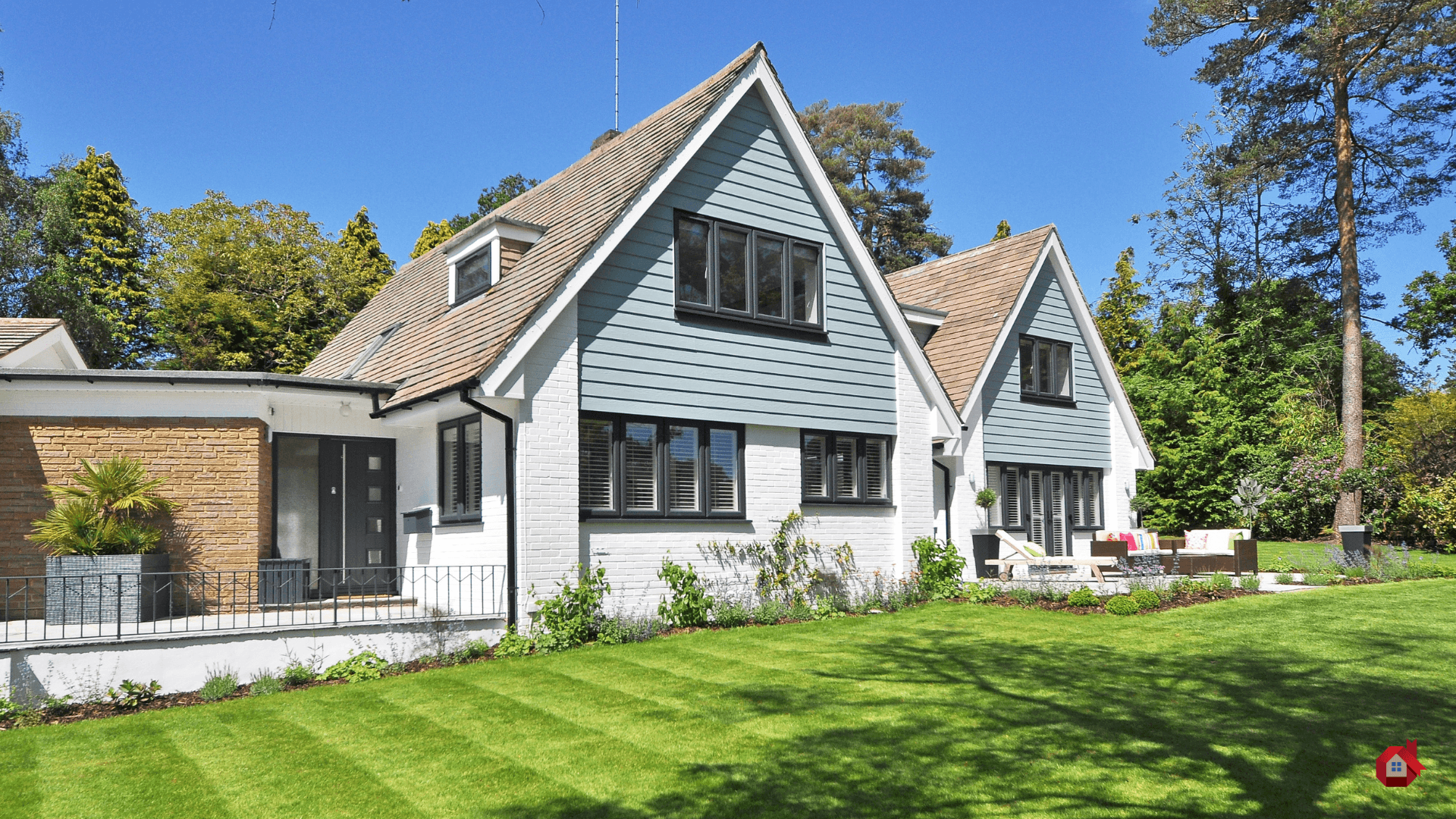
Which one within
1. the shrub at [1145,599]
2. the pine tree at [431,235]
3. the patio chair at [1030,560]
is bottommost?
the shrub at [1145,599]

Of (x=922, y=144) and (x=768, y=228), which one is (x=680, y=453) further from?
(x=922, y=144)

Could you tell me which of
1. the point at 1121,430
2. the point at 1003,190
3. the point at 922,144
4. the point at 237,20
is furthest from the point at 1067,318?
the point at 922,144

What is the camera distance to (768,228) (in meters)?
15.0

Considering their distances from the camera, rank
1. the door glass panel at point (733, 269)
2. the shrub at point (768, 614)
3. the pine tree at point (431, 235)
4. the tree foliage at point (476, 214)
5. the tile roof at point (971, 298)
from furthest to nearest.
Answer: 1. the tree foliage at point (476, 214)
2. the pine tree at point (431, 235)
3. the tile roof at point (971, 298)
4. the door glass panel at point (733, 269)
5. the shrub at point (768, 614)

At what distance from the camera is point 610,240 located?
12773 mm

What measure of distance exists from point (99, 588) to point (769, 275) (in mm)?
9802

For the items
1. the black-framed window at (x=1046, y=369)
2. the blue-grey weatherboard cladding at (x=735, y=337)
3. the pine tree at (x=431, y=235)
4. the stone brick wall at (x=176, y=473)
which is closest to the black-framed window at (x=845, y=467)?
the blue-grey weatherboard cladding at (x=735, y=337)

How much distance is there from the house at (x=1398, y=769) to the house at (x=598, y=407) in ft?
28.6

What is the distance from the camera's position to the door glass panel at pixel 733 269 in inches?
569

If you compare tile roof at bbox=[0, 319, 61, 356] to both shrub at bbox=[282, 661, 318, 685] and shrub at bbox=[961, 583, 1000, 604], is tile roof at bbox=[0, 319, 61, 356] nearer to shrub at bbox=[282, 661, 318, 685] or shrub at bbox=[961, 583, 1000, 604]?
shrub at bbox=[282, 661, 318, 685]

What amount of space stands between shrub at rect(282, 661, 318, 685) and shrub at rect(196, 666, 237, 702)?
1.61 feet

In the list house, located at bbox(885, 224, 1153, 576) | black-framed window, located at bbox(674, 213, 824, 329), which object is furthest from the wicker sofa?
black-framed window, located at bbox(674, 213, 824, 329)

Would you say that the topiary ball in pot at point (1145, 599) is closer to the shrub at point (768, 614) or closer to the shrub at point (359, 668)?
the shrub at point (768, 614)

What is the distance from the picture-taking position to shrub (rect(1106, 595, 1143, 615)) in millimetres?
13398
